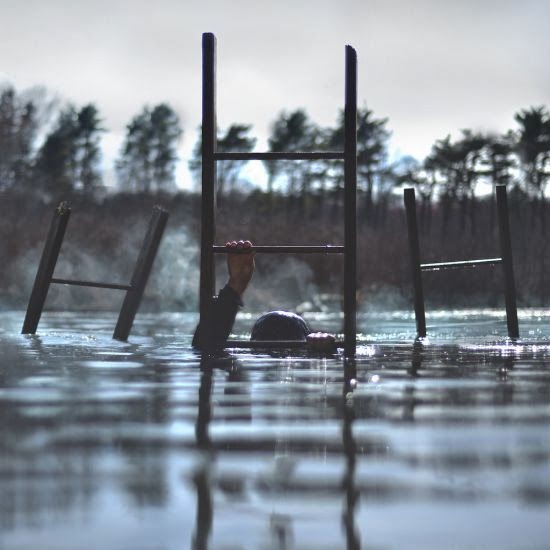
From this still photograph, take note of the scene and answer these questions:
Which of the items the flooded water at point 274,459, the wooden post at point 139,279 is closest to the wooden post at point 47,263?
the wooden post at point 139,279

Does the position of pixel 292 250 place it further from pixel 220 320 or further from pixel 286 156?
pixel 220 320

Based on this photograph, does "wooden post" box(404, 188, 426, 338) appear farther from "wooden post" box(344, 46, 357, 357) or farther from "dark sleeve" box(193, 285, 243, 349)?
"wooden post" box(344, 46, 357, 357)

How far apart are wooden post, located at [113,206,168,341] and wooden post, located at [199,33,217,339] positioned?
Result: 2.84 meters

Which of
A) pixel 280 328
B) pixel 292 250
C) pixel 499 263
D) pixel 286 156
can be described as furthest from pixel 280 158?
pixel 499 263

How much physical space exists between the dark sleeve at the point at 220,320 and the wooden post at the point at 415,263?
3724mm

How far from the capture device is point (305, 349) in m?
10.9

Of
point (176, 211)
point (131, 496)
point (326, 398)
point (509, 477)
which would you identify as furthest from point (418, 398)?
point (176, 211)

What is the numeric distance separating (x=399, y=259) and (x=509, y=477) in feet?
97.8

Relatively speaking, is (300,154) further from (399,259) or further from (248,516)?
(399,259)

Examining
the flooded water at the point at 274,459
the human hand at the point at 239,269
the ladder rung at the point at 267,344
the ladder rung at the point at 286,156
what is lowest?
the flooded water at the point at 274,459

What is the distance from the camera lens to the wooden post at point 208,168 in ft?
31.5

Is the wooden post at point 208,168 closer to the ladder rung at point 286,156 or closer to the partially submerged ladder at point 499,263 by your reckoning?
the ladder rung at point 286,156

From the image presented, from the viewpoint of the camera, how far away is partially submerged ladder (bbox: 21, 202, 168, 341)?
12.6m

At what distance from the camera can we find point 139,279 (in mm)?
12734
